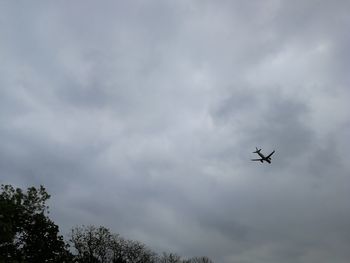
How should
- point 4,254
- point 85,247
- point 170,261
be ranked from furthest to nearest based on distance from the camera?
point 170,261
point 85,247
point 4,254

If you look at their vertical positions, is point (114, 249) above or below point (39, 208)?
above

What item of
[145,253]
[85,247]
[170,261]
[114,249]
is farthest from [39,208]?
[170,261]

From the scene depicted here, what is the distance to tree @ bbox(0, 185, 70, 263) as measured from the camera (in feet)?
196

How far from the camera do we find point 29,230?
64562 mm

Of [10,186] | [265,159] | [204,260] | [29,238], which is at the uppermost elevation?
[204,260]

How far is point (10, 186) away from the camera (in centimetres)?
6247

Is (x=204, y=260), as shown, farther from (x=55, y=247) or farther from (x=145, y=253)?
(x=55, y=247)

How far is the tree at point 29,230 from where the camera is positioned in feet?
196

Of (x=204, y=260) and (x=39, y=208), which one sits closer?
(x=39, y=208)

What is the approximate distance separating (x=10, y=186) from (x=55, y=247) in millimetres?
13315

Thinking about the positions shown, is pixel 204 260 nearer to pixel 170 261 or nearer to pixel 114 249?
pixel 170 261

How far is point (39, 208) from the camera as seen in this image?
2506 inches

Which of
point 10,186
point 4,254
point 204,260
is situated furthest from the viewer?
point 204,260

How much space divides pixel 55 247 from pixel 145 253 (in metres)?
51.9
